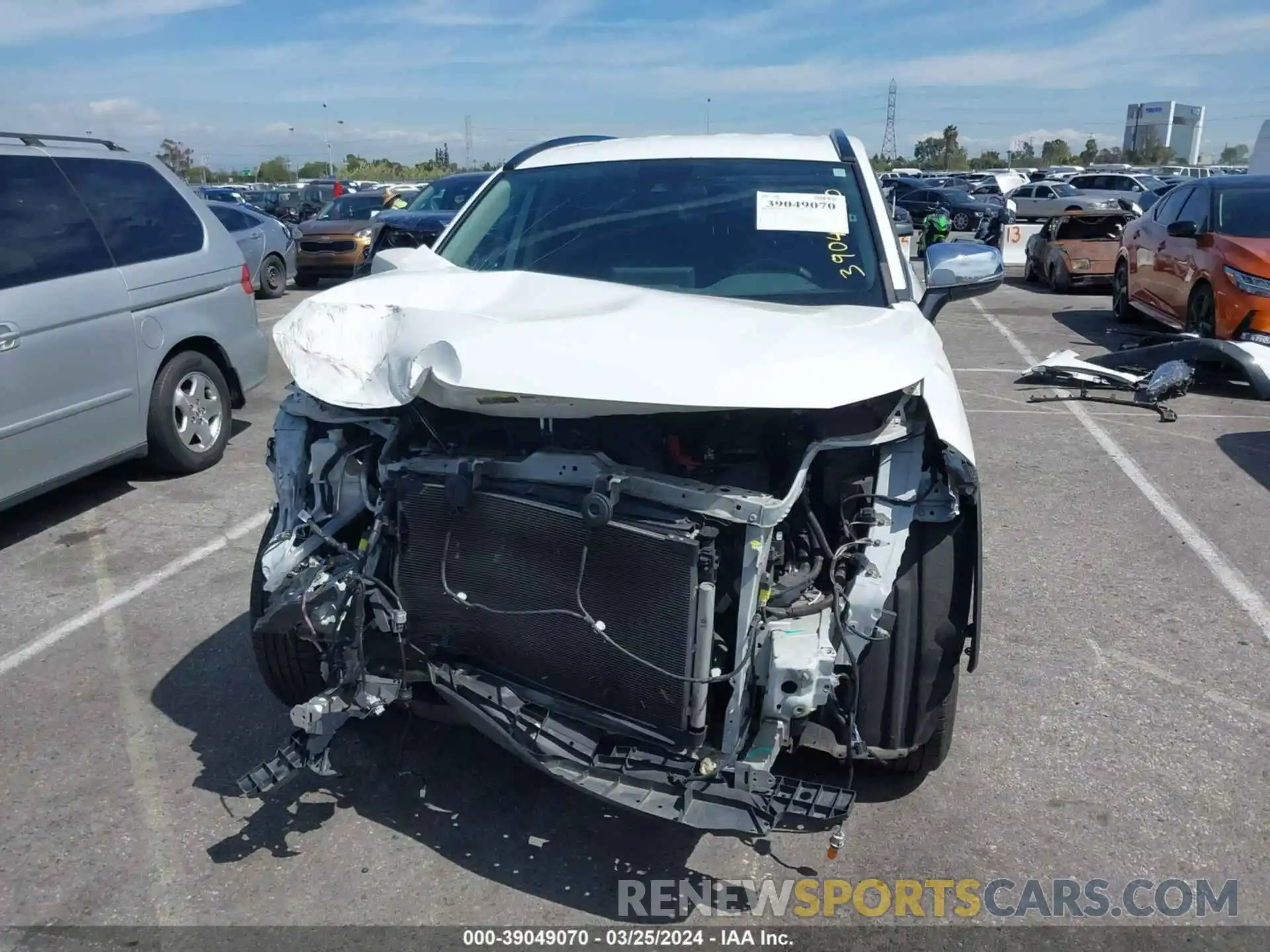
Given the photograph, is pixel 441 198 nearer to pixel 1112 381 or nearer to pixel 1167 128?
pixel 1112 381

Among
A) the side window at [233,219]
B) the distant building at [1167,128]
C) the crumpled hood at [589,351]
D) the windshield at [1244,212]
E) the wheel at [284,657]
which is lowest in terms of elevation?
the wheel at [284,657]

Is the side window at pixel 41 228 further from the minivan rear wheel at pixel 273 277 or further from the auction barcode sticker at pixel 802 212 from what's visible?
the minivan rear wheel at pixel 273 277

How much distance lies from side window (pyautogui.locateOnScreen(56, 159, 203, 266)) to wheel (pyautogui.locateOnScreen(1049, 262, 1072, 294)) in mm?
12774

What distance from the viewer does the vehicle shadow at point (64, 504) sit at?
5660 millimetres

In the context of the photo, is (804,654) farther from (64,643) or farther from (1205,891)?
(64,643)

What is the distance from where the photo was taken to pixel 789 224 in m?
3.87

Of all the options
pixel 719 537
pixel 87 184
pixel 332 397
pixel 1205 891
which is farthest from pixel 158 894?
pixel 87 184

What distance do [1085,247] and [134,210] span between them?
13211mm

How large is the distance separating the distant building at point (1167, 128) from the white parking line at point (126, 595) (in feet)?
283

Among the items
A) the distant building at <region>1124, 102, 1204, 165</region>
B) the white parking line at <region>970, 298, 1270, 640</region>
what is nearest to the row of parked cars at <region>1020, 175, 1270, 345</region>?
the white parking line at <region>970, 298, 1270, 640</region>

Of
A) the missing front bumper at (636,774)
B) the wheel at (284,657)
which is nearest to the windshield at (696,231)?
the wheel at (284,657)

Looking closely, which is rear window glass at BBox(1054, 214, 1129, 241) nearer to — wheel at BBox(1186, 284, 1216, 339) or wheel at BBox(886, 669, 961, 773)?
wheel at BBox(1186, 284, 1216, 339)

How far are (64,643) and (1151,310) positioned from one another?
35.6 feet

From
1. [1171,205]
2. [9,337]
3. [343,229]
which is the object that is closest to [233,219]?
[343,229]
